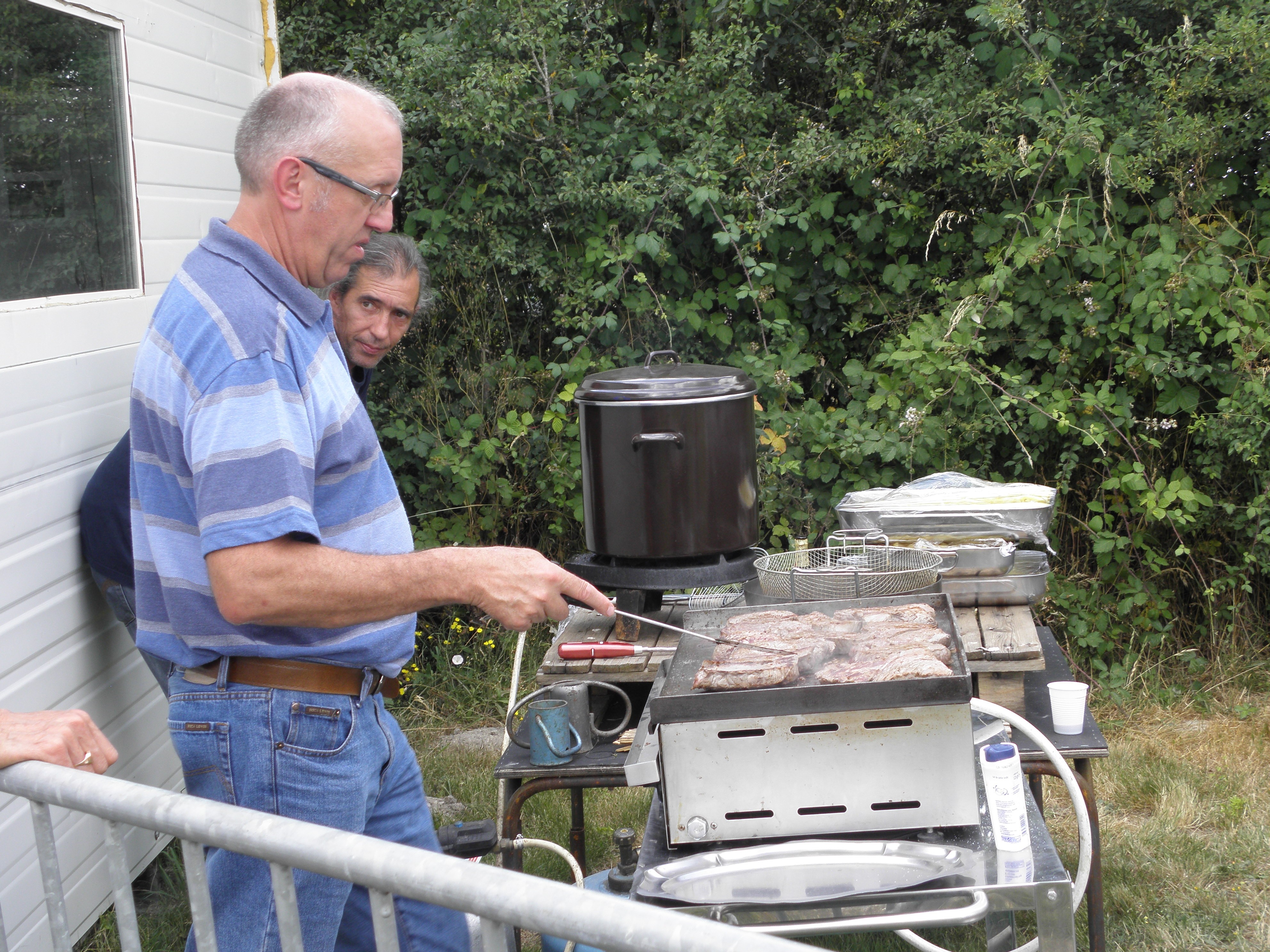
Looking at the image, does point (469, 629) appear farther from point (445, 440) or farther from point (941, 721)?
point (941, 721)

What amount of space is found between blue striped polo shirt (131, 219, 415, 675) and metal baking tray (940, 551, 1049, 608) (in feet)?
6.45

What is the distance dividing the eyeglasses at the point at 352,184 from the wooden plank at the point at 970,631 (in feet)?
6.02

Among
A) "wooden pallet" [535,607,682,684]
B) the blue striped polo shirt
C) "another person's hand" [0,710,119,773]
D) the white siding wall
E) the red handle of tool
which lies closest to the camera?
"another person's hand" [0,710,119,773]

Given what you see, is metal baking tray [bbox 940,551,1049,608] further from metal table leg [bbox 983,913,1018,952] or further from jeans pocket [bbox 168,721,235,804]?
jeans pocket [bbox 168,721,235,804]

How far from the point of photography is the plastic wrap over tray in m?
3.62

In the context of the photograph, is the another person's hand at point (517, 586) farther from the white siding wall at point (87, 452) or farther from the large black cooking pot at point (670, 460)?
the large black cooking pot at point (670, 460)

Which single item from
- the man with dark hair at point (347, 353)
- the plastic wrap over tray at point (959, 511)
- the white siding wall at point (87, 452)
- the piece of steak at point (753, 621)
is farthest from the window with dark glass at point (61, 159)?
the plastic wrap over tray at point (959, 511)

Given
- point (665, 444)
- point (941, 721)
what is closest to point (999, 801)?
point (941, 721)

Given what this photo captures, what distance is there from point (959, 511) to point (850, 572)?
69 cm

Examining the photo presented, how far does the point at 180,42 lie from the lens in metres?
4.03

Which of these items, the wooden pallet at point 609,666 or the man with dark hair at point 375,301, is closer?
the wooden pallet at point 609,666

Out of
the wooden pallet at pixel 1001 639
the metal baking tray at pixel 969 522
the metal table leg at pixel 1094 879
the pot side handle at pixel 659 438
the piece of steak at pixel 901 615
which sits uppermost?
the pot side handle at pixel 659 438

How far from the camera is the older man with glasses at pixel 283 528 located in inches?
69.7

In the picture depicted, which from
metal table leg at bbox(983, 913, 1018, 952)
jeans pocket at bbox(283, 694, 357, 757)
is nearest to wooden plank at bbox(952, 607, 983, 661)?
metal table leg at bbox(983, 913, 1018, 952)
